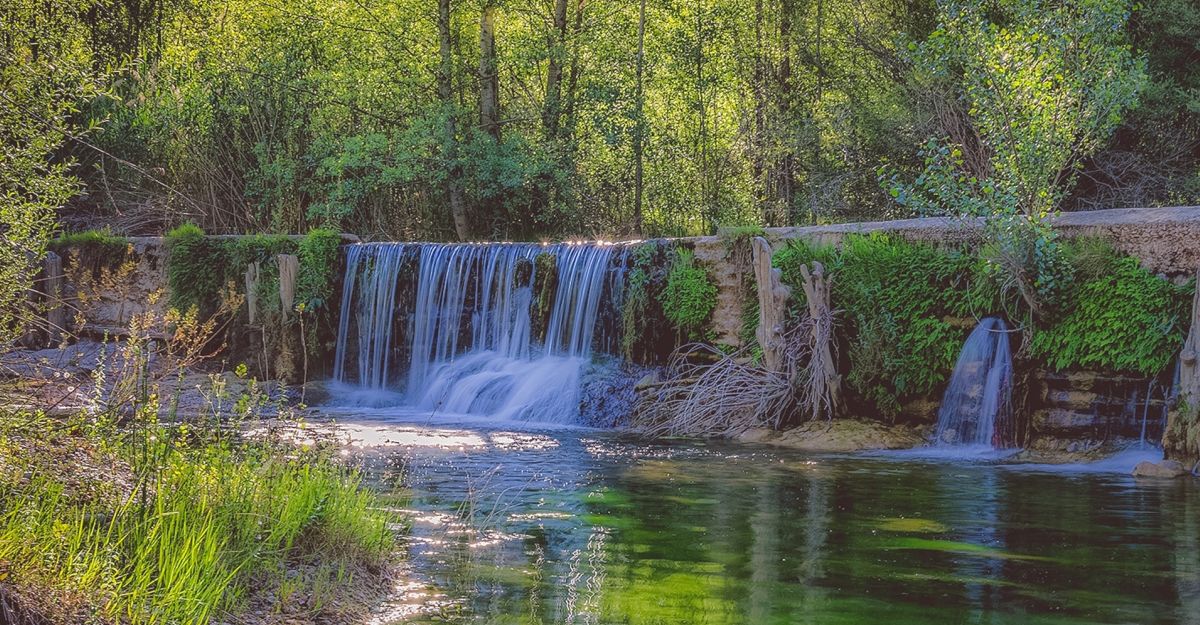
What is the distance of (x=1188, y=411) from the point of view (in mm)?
10938

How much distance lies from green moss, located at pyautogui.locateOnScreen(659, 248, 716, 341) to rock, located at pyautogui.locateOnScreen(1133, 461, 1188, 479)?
5950 mm

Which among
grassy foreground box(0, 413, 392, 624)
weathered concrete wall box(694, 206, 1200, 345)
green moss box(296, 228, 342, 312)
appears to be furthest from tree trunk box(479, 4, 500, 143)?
grassy foreground box(0, 413, 392, 624)

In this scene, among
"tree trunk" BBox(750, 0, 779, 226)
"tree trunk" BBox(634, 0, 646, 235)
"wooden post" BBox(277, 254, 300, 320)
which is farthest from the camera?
"tree trunk" BBox(750, 0, 779, 226)

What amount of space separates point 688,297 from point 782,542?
8129mm

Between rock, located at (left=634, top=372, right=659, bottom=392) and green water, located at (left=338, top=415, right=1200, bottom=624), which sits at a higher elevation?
rock, located at (left=634, top=372, right=659, bottom=392)

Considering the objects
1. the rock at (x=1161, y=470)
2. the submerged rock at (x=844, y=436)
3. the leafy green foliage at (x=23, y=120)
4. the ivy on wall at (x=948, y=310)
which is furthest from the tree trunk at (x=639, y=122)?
the leafy green foliage at (x=23, y=120)

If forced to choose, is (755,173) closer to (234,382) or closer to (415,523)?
(234,382)

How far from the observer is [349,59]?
24.9 meters

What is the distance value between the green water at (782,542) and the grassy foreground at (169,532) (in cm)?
45

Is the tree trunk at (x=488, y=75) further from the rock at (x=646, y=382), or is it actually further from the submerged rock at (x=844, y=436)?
the submerged rock at (x=844, y=436)

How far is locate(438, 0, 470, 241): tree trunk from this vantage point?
24.0 m

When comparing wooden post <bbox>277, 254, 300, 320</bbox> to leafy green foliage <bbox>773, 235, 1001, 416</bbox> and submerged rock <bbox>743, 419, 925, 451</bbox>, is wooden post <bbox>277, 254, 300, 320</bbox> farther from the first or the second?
leafy green foliage <bbox>773, 235, 1001, 416</bbox>

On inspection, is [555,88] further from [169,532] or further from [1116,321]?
[169,532]

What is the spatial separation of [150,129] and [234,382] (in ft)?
23.5
